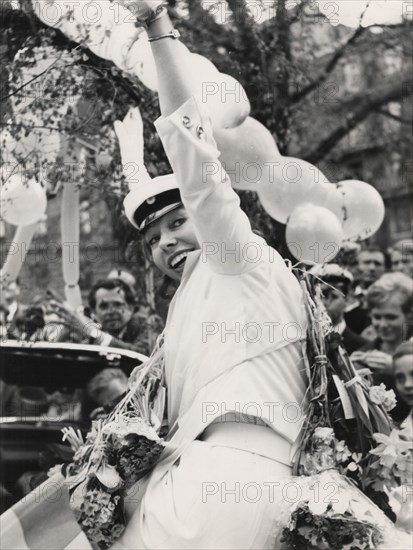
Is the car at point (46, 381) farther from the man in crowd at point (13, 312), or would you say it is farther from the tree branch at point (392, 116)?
the tree branch at point (392, 116)

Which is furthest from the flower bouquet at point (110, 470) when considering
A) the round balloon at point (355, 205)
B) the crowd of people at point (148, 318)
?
the round balloon at point (355, 205)

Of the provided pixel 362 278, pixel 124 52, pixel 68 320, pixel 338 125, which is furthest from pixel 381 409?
pixel 338 125

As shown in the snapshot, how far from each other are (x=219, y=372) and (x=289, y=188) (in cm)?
265

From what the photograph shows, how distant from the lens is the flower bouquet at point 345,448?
11.7 ft

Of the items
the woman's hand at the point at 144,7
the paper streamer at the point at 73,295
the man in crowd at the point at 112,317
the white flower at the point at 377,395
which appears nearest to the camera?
the woman's hand at the point at 144,7

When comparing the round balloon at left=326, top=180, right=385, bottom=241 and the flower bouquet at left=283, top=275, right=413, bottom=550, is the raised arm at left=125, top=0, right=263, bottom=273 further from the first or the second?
the round balloon at left=326, top=180, right=385, bottom=241

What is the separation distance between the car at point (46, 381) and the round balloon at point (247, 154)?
3.68 ft

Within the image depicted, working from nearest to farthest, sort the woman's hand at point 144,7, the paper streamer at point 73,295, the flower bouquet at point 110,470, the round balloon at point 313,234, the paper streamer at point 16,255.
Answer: the woman's hand at point 144,7, the flower bouquet at point 110,470, the round balloon at point 313,234, the paper streamer at point 16,255, the paper streamer at point 73,295

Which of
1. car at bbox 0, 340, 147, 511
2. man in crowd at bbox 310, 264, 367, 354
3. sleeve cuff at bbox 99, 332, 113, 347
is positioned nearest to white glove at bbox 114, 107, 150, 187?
car at bbox 0, 340, 147, 511

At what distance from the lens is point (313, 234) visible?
5.98 meters

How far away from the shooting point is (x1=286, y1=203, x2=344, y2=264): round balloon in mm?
5977

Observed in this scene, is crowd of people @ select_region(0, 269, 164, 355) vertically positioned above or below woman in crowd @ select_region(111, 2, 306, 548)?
below

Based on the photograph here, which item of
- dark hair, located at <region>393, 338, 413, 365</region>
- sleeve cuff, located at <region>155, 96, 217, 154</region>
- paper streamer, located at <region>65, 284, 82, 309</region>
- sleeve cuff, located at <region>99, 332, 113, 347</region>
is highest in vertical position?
sleeve cuff, located at <region>155, 96, 217, 154</region>

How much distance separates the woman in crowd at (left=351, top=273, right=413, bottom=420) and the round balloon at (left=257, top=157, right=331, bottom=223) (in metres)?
0.71
